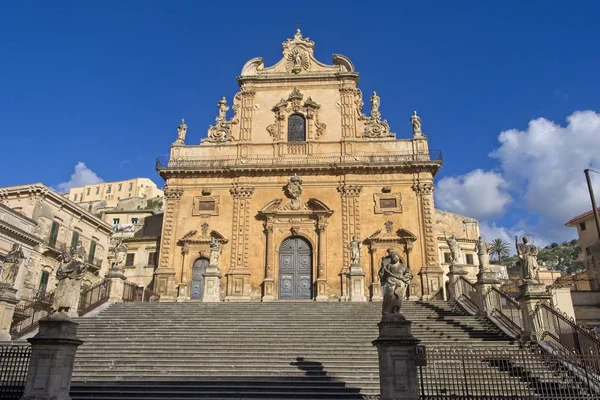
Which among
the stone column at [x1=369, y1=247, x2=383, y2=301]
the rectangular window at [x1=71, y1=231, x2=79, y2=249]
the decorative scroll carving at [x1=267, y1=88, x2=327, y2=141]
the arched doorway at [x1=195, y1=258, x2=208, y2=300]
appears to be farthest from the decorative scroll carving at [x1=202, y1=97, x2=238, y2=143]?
the rectangular window at [x1=71, y1=231, x2=79, y2=249]

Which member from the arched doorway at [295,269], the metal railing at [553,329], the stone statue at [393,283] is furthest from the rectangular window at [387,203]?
the stone statue at [393,283]

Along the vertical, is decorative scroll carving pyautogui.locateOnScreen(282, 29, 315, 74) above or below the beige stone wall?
above

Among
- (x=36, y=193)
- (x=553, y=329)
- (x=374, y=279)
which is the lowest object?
(x=553, y=329)

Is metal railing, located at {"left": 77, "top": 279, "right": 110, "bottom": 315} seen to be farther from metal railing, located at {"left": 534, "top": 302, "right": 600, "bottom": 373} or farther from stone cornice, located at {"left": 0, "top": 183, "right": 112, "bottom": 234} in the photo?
metal railing, located at {"left": 534, "top": 302, "right": 600, "bottom": 373}

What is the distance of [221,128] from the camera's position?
28375 millimetres

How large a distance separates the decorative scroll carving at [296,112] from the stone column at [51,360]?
1924cm

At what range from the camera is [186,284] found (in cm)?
2478

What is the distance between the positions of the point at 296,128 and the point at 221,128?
449 centimetres

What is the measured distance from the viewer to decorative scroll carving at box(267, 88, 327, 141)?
27609mm

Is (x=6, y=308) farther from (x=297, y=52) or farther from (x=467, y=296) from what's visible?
(x=297, y=52)

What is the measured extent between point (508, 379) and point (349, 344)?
4.24m

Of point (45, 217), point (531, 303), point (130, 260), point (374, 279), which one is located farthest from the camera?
point (130, 260)

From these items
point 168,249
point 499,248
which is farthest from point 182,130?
point 499,248

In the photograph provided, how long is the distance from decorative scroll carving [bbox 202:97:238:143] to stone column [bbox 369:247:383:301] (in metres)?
10.7
